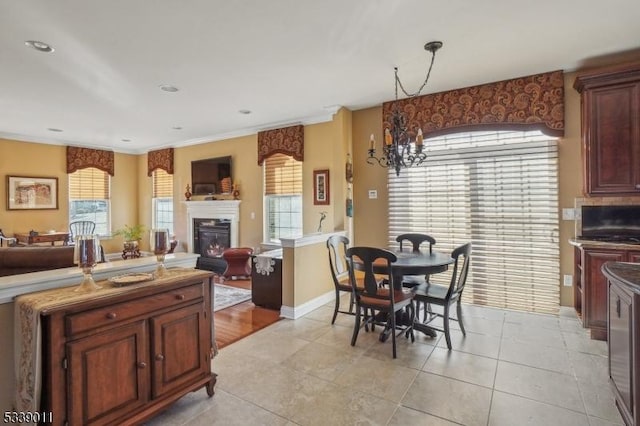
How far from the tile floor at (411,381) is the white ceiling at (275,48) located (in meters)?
2.78

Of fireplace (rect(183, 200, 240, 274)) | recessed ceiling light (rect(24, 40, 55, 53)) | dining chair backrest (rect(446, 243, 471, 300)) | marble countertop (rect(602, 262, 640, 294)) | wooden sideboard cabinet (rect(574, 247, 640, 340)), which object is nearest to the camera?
marble countertop (rect(602, 262, 640, 294))

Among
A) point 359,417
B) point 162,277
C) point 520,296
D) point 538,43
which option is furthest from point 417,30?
point 520,296

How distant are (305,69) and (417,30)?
124 cm

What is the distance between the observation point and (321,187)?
17.1 feet

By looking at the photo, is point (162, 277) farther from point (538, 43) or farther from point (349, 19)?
point (538, 43)

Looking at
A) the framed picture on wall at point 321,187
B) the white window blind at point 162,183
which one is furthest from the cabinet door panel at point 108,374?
the white window blind at point 162,183

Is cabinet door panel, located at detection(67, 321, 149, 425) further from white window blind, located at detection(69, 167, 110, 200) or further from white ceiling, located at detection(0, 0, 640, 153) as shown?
white window blind, located at detection(69, 167, 110, 200)

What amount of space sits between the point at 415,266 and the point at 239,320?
7.03 ft

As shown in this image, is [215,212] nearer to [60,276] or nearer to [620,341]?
[60,276]

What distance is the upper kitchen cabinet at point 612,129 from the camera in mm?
3143

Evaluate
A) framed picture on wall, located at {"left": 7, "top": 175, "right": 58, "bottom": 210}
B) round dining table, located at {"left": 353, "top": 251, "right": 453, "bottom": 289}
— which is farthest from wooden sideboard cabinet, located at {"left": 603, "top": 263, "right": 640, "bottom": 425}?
framed picture on wall, located at {"left": 7, "top": 175, "right": 58, "bottom": 210}

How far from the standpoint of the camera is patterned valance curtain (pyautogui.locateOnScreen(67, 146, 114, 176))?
277 inches

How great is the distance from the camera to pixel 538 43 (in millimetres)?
3020

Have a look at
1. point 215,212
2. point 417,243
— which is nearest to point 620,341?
point 417,243
